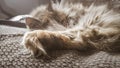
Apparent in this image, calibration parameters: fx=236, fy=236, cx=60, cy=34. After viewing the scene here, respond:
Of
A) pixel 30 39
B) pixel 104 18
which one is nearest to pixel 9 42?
pixel 30 39

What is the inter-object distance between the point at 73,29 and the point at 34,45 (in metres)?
0.32

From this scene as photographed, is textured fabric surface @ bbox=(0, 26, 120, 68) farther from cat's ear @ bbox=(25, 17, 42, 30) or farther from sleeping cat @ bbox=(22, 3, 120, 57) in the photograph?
cat's ear @ bbox=(25, 17, 42, 30)

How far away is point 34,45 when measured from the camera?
813mm

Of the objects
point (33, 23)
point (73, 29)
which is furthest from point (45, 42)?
point (33, 23)

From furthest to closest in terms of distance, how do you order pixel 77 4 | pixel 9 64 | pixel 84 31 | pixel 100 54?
pixel 77 4 → pixel 84 31 → pixel 100 54 → pixel 9 64

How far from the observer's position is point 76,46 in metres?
0.90

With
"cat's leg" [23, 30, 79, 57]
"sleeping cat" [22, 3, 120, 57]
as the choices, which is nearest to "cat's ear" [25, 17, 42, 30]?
"sleeping cat" [22, 3, 120, 57]

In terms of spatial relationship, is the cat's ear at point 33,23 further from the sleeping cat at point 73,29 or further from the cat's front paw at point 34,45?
the cat's front paw at point 34,45

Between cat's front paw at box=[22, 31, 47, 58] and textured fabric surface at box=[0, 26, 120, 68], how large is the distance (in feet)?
0.06

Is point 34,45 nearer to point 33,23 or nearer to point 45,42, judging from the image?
point 45,42

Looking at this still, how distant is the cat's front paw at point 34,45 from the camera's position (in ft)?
2.59

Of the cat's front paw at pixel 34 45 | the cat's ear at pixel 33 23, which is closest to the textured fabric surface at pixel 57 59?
the cat's front paw at pixel 34 45

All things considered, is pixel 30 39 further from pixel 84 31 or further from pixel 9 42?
pixel 84 31

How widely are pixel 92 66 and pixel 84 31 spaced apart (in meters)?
0.32
